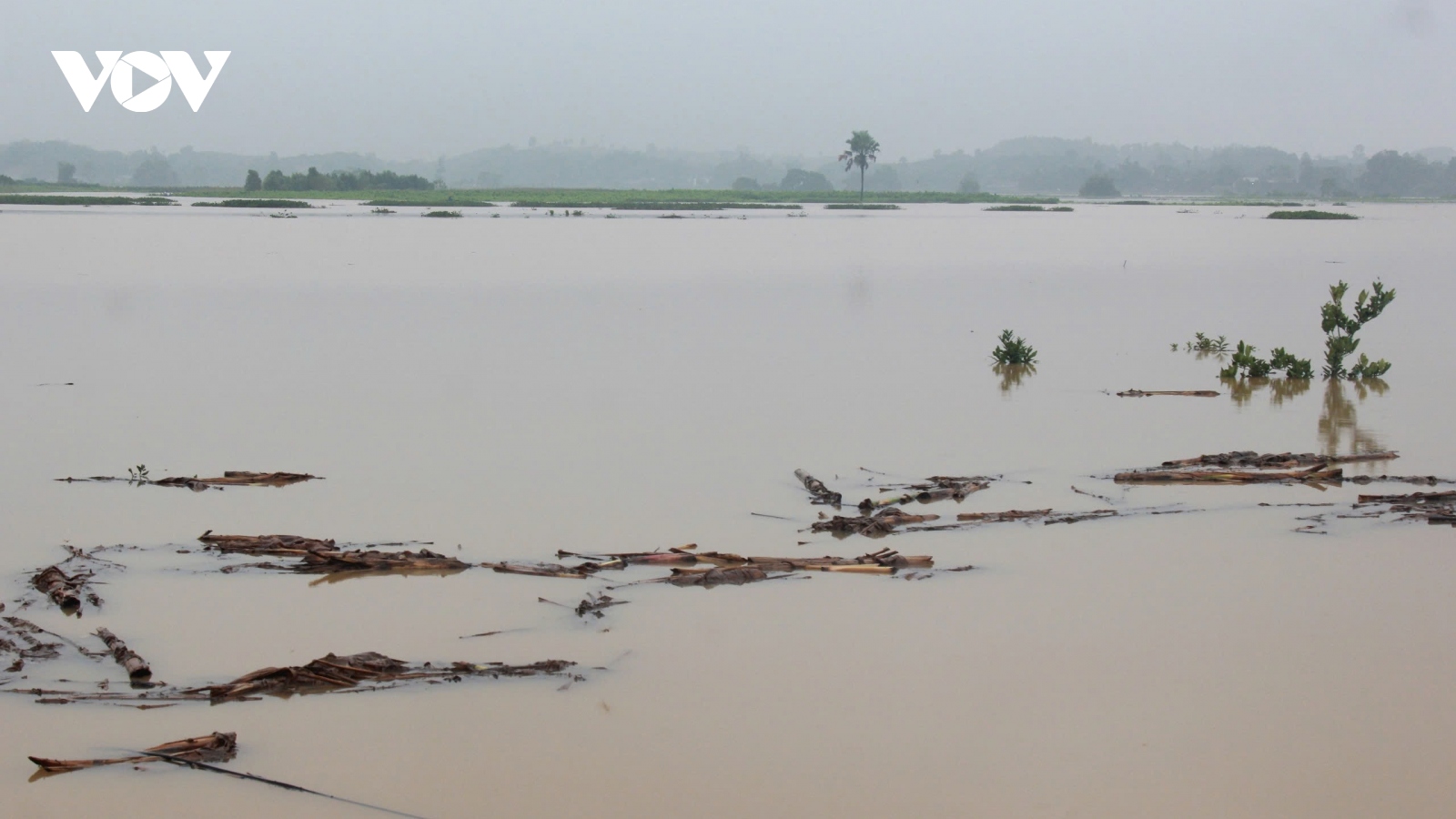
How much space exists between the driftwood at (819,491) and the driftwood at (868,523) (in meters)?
0.38

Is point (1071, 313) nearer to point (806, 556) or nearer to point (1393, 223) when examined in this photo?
point (806, 556)

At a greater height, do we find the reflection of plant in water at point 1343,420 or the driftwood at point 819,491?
the driftwood at point 819,491

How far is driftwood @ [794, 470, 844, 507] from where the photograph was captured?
879 cm

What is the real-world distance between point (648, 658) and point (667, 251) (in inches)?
1354

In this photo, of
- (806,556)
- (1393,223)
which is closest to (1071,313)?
(806,556)

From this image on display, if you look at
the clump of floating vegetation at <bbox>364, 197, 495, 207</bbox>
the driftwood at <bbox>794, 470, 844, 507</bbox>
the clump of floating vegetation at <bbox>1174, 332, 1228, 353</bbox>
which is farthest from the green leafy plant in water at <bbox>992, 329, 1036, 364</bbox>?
the clump of floating vegetation at <bbox>364, 197, 495, 207</bbox>

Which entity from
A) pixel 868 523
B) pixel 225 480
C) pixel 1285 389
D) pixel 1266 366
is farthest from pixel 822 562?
pixel 1266 366

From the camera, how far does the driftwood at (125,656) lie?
229 inches

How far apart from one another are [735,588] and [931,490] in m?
2.28

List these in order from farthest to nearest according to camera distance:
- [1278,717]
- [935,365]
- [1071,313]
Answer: [1071,313] → [935,365] → [1278,717]

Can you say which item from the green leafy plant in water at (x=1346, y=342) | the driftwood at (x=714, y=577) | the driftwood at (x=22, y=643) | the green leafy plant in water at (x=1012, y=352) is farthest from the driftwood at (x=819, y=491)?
the green leafy plant in water at (x=1346, y=342)

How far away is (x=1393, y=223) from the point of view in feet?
246

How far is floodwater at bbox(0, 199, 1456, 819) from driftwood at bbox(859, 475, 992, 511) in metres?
0.22

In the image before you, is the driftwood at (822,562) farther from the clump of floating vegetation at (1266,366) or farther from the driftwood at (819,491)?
the clump of floating vegetation at (1266,366)
